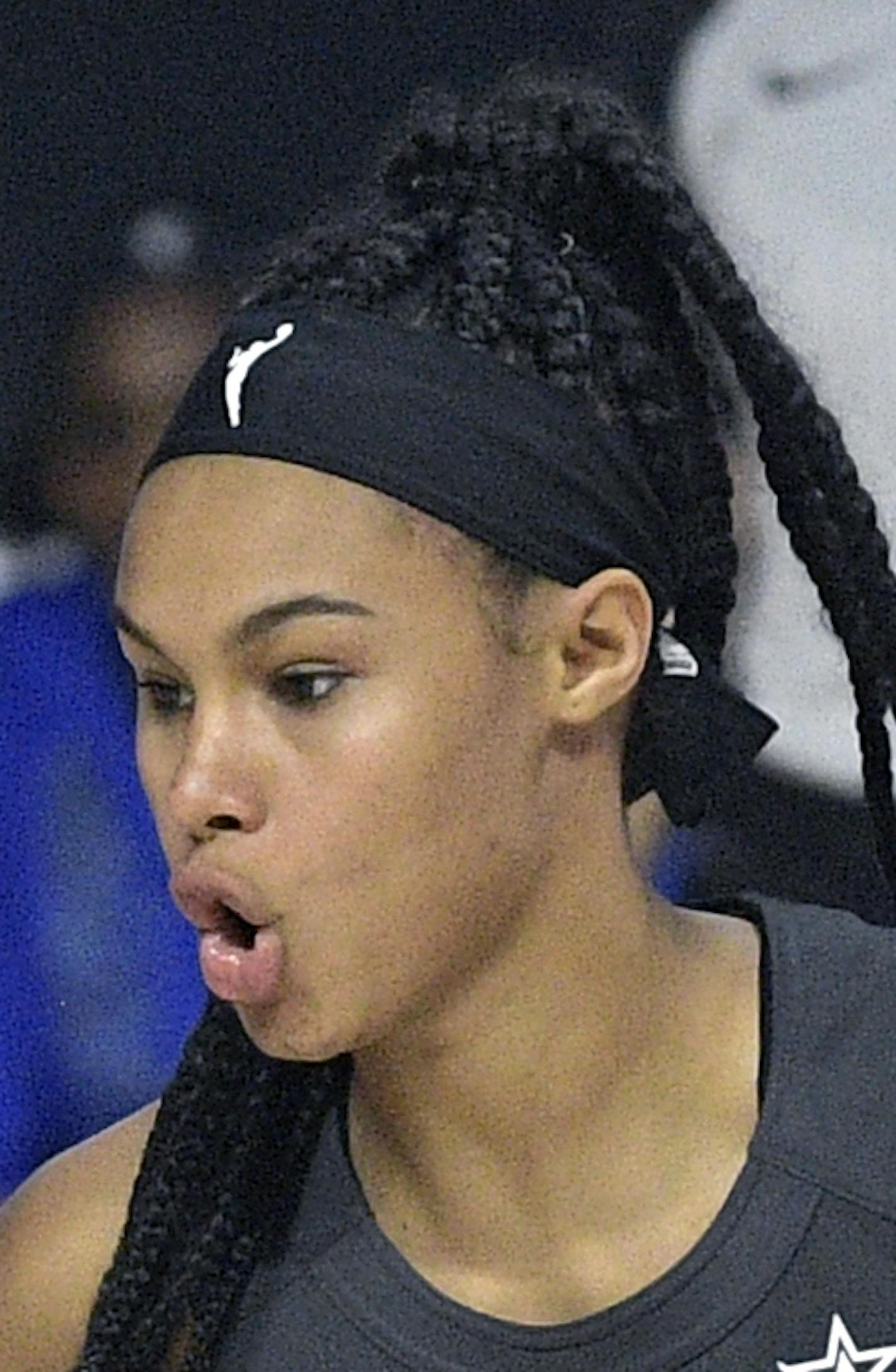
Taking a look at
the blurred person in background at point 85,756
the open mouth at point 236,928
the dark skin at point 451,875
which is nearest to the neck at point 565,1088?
the dark skin at point 451,875

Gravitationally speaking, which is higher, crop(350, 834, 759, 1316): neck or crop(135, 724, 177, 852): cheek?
crop(135, 724, 177, 852): cheek

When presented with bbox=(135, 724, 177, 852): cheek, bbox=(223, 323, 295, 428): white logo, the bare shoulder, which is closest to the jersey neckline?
the bare shoulder

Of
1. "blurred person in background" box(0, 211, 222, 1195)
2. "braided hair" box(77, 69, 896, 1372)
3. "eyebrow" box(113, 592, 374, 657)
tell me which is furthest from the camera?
"blurred person in background" box(0, 211, 222, 1195)

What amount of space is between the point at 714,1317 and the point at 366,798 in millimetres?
298

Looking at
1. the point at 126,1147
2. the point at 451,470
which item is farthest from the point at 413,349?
the point at 126,1147

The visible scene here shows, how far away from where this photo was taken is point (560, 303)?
123 centimetres

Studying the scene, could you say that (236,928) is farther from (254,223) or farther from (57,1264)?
(254,223)

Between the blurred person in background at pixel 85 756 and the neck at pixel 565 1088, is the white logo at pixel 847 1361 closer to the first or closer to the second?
the neck at pixel 565 1088

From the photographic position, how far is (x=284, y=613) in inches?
44.6

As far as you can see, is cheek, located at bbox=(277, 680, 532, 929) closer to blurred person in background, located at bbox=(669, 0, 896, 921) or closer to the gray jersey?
the gray jersey

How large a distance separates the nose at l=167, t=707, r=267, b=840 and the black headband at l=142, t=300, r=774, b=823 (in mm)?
119

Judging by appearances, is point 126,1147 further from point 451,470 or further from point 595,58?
point 595,58

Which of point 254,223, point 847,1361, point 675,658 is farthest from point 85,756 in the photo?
point 847,1361

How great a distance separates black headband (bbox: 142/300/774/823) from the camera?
1.17 metres
